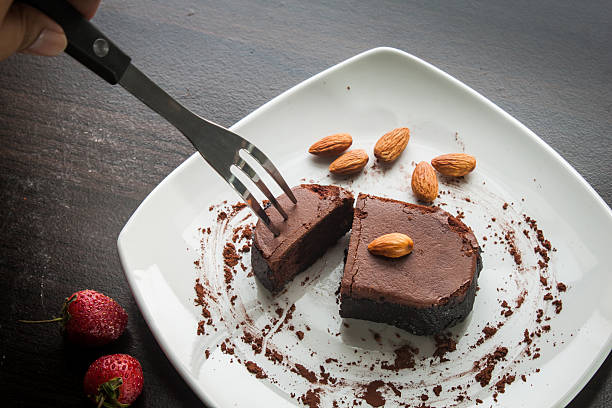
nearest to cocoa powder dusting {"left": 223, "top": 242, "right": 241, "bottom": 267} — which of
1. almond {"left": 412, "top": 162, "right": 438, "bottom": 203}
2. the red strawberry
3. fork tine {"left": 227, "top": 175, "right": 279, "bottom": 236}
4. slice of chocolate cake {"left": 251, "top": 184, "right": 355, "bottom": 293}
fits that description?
slice of chocolate cake {"left": 251, "top": 184, "right": 355, "bottom": 293}

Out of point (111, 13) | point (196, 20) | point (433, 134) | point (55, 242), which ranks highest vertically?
point (433, 134)

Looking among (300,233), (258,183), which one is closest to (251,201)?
(258,183)

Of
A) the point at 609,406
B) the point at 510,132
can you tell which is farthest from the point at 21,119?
the point at 609,406

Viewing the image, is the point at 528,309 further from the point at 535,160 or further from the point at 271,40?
the point at 271,40

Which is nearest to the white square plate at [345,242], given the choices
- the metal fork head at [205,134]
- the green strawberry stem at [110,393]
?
the green strawberry stem at [110,393]

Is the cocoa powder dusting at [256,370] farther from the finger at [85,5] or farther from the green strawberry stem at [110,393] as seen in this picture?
the finger at [85,5]

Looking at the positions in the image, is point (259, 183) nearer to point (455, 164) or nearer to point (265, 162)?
point (265, 162)
